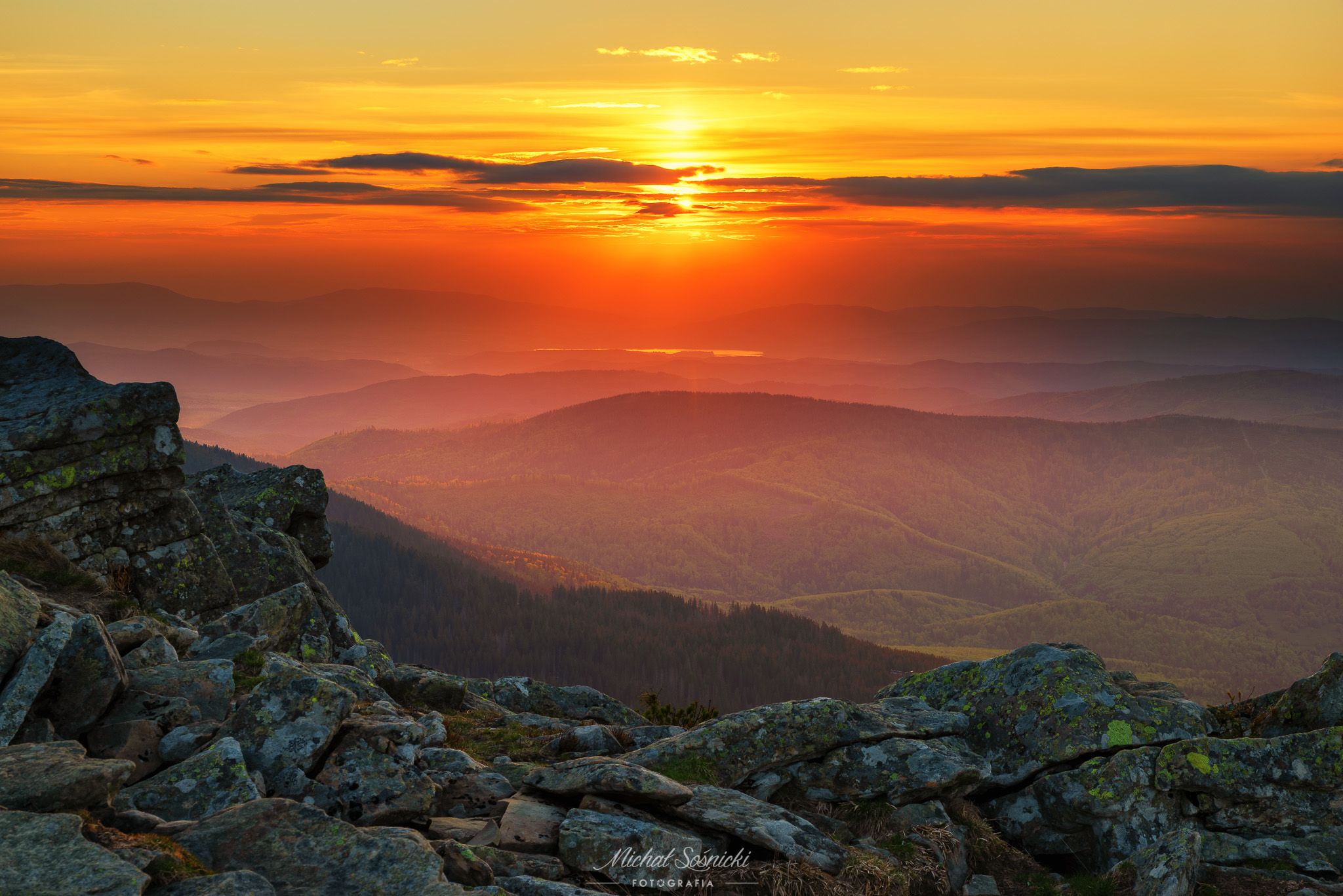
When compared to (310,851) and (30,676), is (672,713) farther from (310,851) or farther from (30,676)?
(30,676)

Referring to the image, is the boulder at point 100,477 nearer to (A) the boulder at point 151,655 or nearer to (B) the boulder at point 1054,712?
(A) the boulder at point 151,655

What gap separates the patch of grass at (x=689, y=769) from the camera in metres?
17.8

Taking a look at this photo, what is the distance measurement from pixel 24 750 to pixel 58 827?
2407 mm

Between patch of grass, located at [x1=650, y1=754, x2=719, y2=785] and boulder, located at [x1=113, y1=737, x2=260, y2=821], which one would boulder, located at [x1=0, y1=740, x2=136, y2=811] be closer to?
boulder, located at [x1=113, y1=737, x2=260, y2=821]

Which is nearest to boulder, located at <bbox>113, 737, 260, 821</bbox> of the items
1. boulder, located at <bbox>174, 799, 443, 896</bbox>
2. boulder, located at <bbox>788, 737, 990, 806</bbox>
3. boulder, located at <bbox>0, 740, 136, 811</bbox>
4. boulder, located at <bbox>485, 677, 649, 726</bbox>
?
boulder, located at <bbox>174, 799, 443, 896</bbox>

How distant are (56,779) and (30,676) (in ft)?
10.4

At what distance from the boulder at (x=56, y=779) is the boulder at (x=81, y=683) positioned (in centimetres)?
235

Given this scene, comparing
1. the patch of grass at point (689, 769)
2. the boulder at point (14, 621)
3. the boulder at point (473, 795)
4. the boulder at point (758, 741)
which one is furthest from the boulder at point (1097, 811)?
the boulder at point (14, 621)

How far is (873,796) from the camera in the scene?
1845 cm

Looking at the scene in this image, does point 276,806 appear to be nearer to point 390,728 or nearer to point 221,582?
point 390,728

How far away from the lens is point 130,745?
48.0ft

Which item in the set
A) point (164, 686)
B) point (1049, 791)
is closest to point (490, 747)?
point (164, 686)

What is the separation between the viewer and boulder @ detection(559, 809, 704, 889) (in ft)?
46.0

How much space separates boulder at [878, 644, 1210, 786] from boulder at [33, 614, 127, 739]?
16569mm
